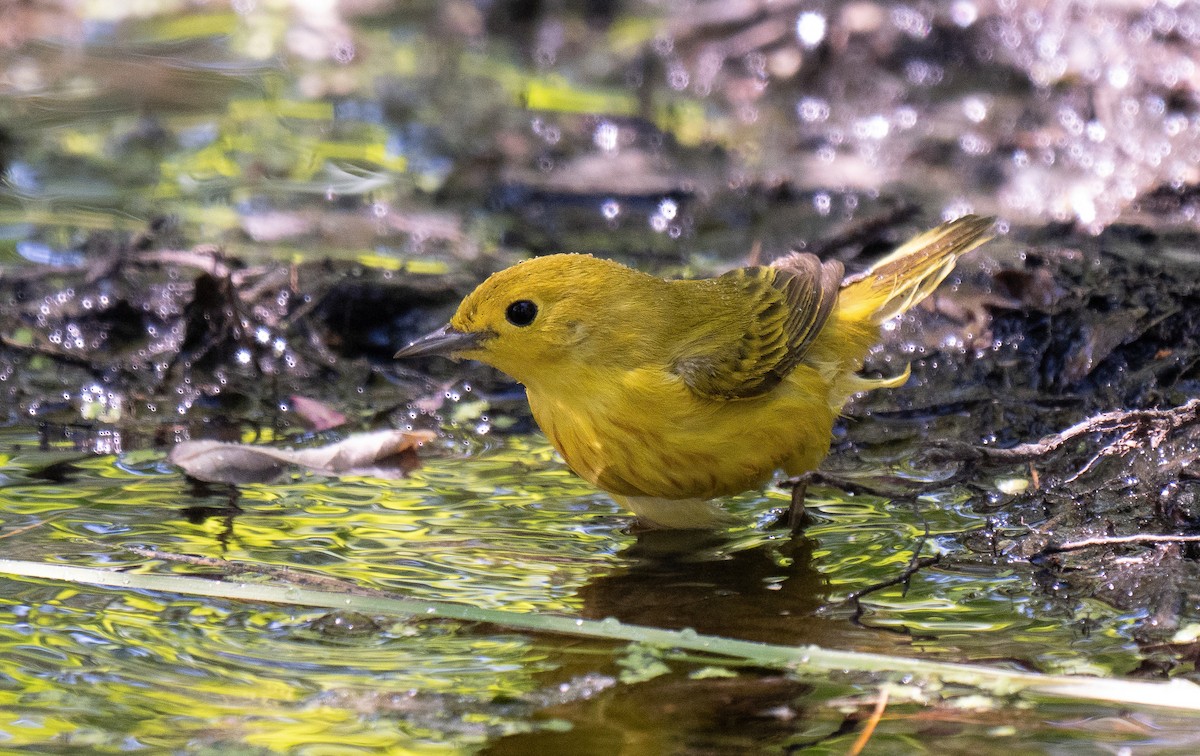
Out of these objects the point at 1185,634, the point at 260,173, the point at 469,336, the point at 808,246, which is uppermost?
the point at 260,173

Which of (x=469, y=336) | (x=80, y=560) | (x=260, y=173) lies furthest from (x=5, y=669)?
(x=260, y=173)

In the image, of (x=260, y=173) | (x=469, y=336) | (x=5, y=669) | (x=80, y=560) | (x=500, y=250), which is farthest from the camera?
(x=260, y=173)

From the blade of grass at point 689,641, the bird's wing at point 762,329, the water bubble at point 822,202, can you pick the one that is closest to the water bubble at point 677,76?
the water bubble at point 822,202

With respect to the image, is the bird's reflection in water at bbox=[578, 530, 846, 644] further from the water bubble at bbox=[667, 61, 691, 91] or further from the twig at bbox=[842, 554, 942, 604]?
the water bubble at bbox=[667, 61, 691, 91]

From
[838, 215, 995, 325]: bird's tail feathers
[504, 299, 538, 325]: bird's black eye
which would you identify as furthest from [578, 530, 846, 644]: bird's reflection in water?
[838, 215, 995, 325]: bird's tail feathers

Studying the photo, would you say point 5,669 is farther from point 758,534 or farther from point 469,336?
point 758,534
